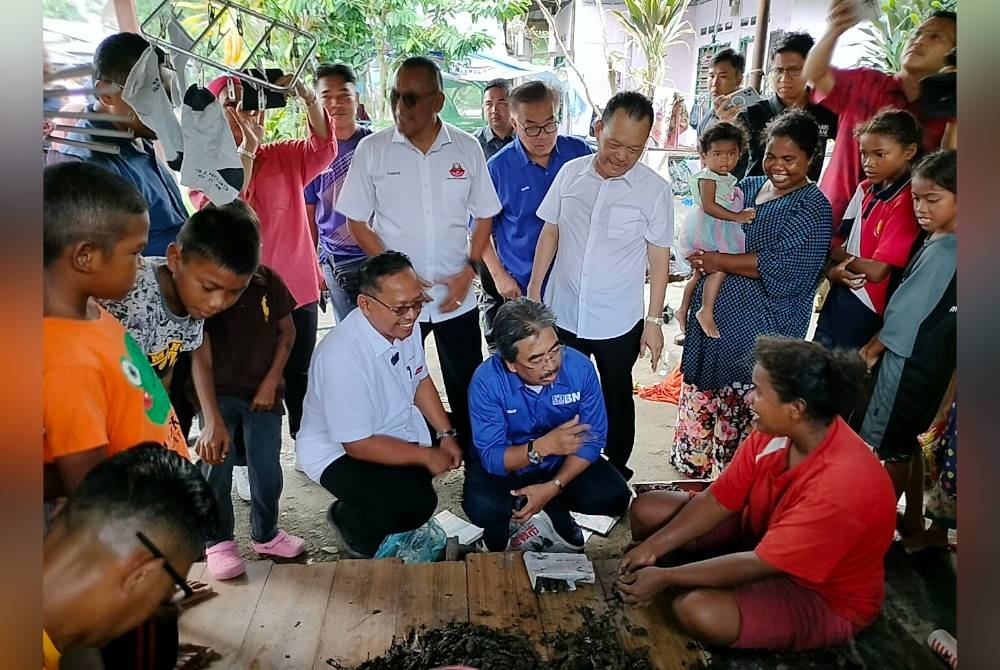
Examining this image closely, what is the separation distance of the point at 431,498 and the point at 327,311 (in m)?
0.91

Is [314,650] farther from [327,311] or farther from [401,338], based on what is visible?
[327,311]

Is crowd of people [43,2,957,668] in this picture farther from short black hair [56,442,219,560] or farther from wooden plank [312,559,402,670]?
wooden plank [312,559,402,670]

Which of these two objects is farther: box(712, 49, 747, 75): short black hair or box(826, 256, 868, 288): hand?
box(712, 49, 747, 75): short black hair

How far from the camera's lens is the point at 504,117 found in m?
2.60

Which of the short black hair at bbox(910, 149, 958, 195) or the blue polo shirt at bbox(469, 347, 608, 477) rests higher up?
the short black hair at bbox(910, 149, 958, 195)

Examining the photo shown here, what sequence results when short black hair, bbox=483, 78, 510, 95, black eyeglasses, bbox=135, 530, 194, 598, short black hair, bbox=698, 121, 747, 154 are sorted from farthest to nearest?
short black hair, bbox=483, 78, 510, 95, short black hair, bbox=698, 121, 747, 154, black eyeglasses, bbox=135, 530, 194, 598

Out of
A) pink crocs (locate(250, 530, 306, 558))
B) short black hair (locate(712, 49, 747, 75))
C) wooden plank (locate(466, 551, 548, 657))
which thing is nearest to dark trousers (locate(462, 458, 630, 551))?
wooden plank (locate(466, 551, 548, 657))

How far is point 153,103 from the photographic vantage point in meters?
1.25

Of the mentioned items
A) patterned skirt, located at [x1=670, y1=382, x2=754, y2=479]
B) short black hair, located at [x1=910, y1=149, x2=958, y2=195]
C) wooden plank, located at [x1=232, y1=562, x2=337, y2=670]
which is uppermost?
short black hair, located at [x1=910, y1=149, x2=958, y2=195]

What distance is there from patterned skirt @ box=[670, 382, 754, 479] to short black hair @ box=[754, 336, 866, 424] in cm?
46

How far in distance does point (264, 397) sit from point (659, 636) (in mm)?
1115

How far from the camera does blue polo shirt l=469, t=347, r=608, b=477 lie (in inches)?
66.7
